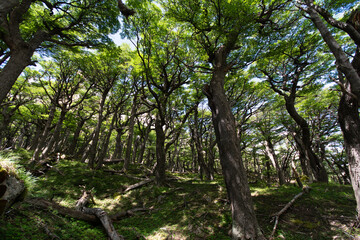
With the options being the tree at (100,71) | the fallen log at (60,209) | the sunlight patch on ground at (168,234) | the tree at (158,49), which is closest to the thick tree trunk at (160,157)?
the tree at (158,49)

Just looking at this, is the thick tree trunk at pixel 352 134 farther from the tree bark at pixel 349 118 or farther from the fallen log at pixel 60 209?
the fallen log at pixel 60 209

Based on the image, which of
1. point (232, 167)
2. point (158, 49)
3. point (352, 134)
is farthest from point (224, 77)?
point (158, 49)

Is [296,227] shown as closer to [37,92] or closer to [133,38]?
[133,38]

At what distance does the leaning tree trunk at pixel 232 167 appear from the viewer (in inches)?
144

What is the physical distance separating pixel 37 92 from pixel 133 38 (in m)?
14.8

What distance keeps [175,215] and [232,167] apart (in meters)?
3.35

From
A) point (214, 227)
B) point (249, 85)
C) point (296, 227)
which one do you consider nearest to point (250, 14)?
point (249, 85)

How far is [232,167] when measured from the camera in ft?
14.1

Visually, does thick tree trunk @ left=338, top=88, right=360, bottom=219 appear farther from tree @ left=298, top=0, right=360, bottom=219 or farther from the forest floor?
the forest floor

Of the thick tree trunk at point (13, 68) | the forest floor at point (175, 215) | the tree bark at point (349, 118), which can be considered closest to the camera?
the forest floor at point (175, 215)

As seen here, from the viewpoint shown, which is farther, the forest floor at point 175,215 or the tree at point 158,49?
the tree at point 158,49

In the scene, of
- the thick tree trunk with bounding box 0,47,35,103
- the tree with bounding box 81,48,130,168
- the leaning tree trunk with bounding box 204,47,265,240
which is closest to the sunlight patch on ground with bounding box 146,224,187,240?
the leaning tree trunk with bounding box 204,47,265,240

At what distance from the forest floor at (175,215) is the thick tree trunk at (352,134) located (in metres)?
1.31

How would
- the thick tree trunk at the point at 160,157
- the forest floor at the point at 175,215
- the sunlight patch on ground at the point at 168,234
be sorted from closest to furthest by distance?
the forest floor at the point at 175,215 < the sunlight patch on ground at the point at 168,234 < the thick tree trunk at the point at 160,157
